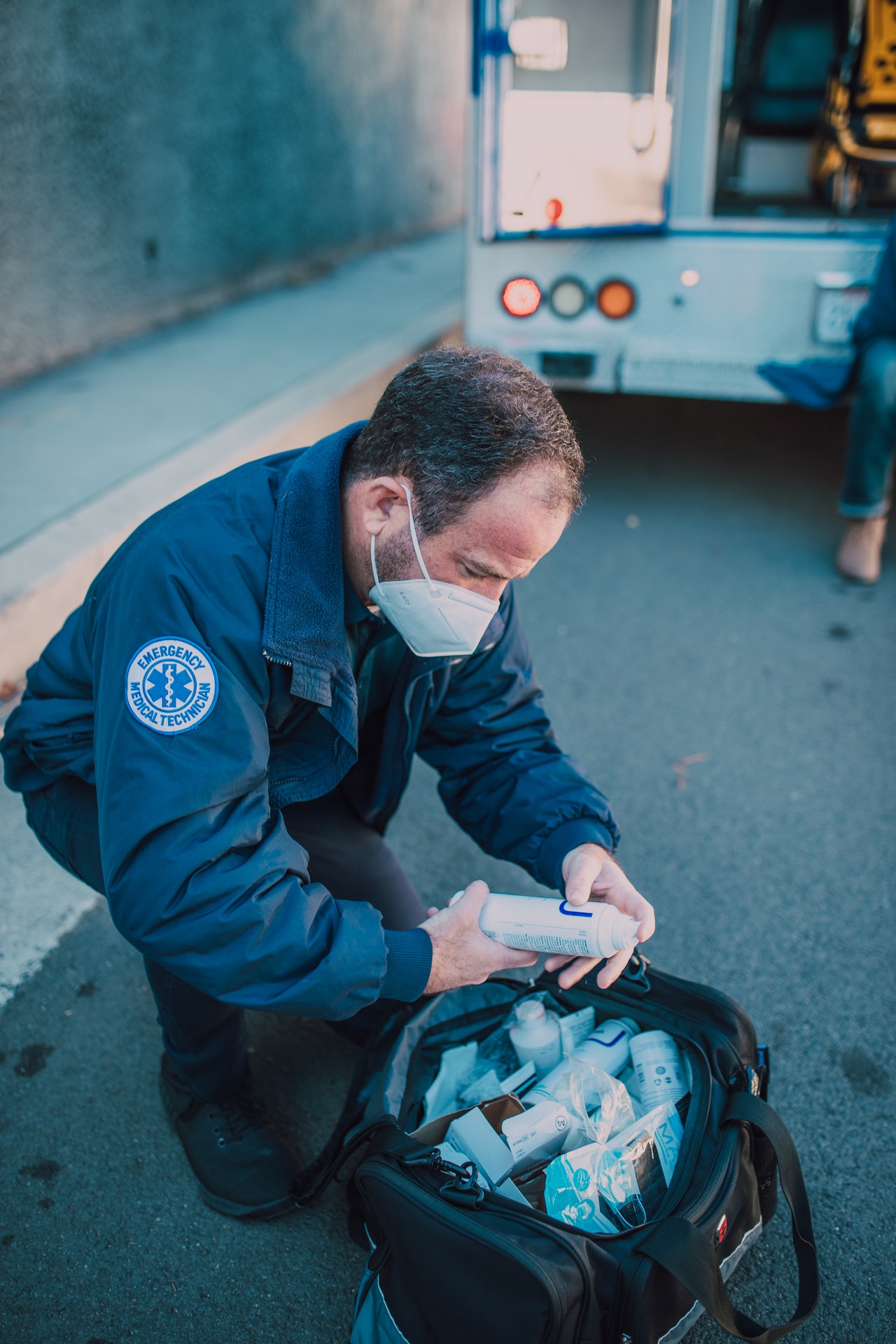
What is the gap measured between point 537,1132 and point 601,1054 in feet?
0.70

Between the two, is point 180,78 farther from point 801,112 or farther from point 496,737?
point 496,737

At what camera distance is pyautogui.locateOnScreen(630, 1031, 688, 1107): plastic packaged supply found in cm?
156

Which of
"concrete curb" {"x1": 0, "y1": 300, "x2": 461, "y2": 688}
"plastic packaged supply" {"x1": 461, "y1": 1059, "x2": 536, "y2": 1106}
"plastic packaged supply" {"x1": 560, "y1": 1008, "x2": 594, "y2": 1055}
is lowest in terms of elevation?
"plastic packaged supply" {"x1": 461, "y1": 1059, "x2": 536, "y2": 1106}

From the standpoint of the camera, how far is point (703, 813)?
8.64 feet

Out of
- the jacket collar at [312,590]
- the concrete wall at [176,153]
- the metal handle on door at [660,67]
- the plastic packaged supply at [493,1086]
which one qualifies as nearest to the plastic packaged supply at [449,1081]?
the plastic packaged supply at [493,1086]

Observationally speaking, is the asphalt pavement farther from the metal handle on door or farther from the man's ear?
the metal handle on door

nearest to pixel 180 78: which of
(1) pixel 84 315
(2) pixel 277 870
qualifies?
(1) pixel 84 315

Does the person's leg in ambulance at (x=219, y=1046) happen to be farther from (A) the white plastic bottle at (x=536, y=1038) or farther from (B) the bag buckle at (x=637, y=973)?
(B) the bag buckle at (x=637, y=973)

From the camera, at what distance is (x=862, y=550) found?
3.78m

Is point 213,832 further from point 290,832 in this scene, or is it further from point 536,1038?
point 536,1038

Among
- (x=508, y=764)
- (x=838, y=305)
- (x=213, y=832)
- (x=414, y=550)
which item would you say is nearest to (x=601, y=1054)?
(x=508, y=764)

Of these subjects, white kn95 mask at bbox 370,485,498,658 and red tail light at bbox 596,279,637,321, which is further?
red tail light at bbox 596,279,637,321

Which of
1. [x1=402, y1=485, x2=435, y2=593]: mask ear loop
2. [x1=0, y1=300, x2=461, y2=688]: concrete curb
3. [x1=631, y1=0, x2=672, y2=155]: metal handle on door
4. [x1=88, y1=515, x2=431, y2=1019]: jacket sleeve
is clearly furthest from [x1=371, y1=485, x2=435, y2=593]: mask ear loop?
[x1=631, y1=0, x2=672, y2=155]: metal handle on door

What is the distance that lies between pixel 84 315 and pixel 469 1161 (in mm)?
5201
